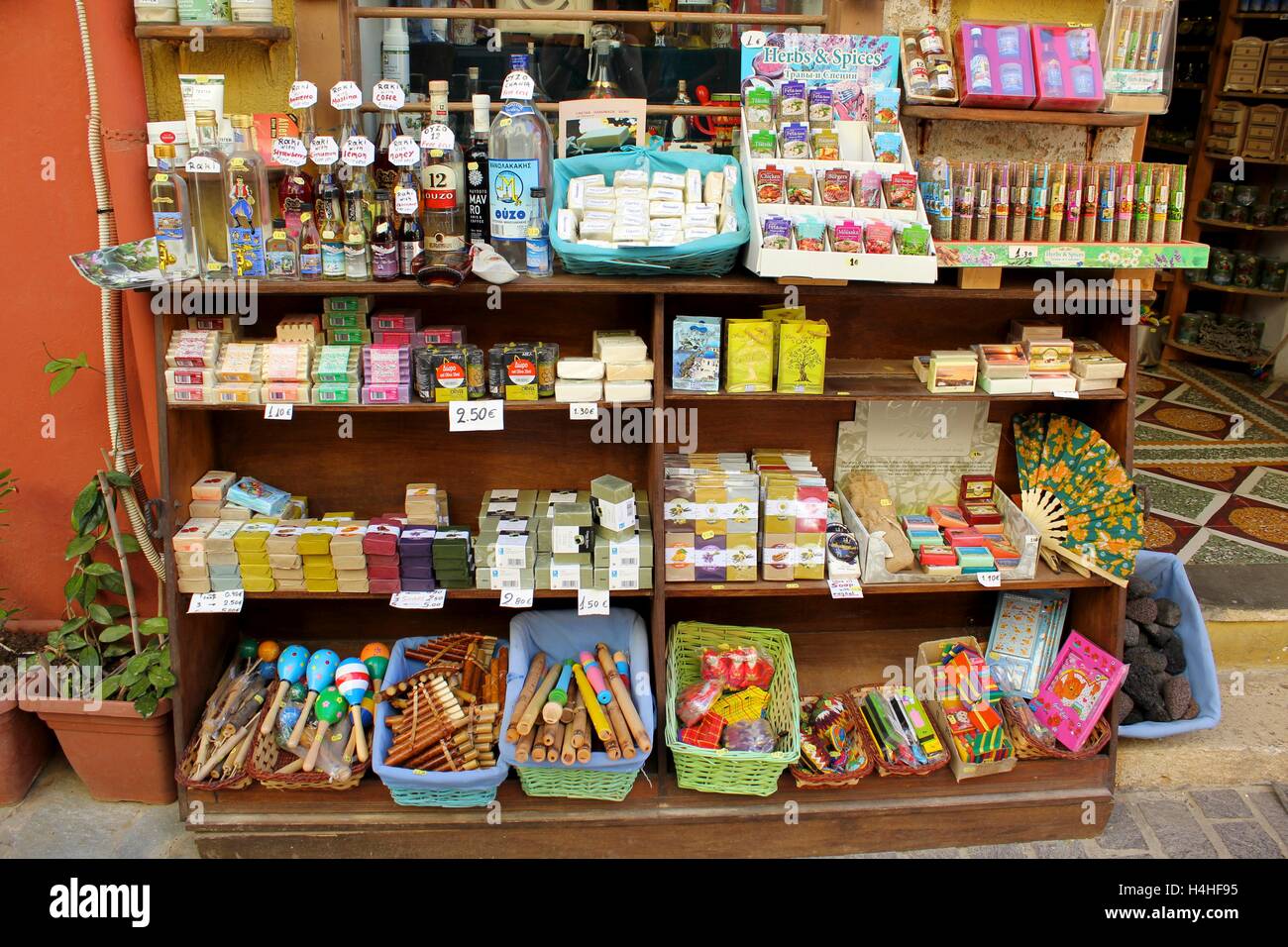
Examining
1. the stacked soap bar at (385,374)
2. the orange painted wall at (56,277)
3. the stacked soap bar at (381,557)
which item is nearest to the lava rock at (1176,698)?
the stacked soap bar at (381,557)

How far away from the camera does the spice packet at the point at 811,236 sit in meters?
2.92

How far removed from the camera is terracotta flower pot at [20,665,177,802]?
3.34 meters

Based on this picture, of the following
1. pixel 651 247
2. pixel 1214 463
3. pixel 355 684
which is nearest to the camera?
pixel 651 247

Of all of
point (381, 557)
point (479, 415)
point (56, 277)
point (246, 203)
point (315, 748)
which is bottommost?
point (315, 748)

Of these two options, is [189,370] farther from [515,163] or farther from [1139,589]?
[1139,589]

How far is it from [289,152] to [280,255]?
0.29 metres

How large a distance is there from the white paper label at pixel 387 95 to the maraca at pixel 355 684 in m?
1.80

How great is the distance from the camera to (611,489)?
10.5ft

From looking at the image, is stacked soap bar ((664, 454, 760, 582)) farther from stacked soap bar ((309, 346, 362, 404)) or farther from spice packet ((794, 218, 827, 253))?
stacked soap bar ((309, 346, 362, 404))

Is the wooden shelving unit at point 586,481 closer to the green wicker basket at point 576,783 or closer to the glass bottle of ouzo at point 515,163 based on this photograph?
the green wicker basket at point 576,783

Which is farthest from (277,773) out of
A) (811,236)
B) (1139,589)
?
(1139,589)

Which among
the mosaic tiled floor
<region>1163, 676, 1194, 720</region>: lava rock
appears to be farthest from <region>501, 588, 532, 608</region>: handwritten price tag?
the mosaic tiled floor

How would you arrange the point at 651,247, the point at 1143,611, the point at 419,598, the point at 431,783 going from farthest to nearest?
the point at 1143,611, the point at 419,598, the point at 431,783, the point at 651,247

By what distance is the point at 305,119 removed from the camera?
3.09 m
